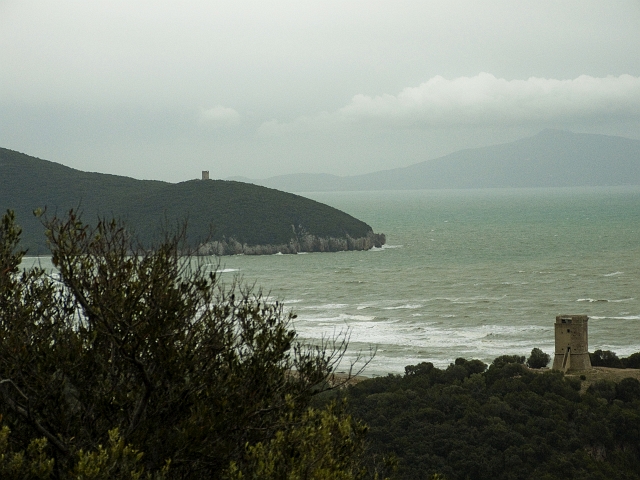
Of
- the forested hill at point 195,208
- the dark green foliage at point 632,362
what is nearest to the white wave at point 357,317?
the dark green foliage at point 632,362

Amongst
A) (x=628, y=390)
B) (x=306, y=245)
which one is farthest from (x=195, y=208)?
(x=628, y=390)

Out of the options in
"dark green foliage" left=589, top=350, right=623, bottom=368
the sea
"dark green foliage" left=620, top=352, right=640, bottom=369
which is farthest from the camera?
the sea

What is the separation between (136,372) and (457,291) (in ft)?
241

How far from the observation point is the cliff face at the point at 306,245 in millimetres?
130875

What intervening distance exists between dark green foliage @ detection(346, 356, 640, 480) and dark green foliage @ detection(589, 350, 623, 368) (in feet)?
25.7

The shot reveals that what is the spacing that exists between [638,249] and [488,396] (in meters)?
Result: 92.7

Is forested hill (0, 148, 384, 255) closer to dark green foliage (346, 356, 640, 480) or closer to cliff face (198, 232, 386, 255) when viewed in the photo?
cliff face (198, 232, 386, 255)

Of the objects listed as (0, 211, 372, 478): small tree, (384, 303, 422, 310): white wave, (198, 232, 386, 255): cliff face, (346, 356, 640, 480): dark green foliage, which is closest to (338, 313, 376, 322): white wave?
(384, 303, 422, 310): white wave

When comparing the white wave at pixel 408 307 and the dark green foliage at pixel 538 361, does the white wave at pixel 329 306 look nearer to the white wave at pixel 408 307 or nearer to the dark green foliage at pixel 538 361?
the white wave at pixel 408 307

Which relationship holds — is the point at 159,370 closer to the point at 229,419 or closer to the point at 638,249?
the point at 229,419

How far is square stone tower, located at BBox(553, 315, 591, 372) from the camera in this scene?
33.9m

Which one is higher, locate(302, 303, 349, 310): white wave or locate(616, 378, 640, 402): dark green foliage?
locate(616, 378, 640, 402): dark green foliage

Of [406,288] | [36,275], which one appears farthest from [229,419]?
[406,288]

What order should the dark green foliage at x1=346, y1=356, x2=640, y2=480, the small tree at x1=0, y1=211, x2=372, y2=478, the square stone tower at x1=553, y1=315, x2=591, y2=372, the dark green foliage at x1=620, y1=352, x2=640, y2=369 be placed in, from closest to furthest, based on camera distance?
the small tree at x1=0, y1=211, x2=372, y2=478 → the dark green foliage at x1=346, y1=356, x2=640, y2=480 → the square stone tower at x1=553, y1=315, x2=591, y2=372 → the dark green foliage at x1=620, y1=352, x2=640, y2=369
